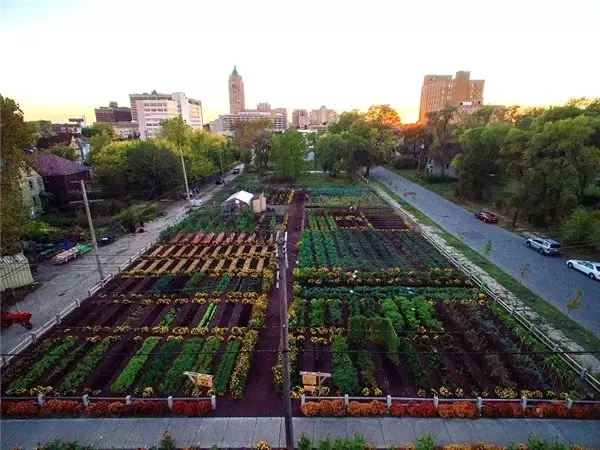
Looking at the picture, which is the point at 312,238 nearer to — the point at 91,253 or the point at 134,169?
the point at 91,253

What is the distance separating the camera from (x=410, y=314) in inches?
699

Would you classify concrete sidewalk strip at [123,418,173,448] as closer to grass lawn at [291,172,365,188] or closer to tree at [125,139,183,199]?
tree at [125,139,183,199]

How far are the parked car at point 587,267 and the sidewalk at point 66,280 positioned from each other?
32447 millimetres

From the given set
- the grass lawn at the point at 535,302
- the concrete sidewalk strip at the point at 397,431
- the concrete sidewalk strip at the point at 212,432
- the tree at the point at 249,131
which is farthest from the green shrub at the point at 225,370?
the tree at the point at 249,131

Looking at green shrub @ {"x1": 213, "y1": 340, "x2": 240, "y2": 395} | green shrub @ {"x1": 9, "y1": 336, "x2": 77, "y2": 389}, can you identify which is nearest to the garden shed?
green shrub @ {"x1": 9, "y1": 336, "x2": 77, "y2": 389}

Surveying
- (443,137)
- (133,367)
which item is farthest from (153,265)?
(443,137)

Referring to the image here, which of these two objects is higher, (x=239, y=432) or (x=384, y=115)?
(x=384, y=115)

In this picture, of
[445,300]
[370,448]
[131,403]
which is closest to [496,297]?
[445,300]

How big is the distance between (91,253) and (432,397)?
89.4ft

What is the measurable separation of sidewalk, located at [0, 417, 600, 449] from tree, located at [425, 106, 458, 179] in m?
46.9

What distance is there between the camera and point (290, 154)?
2238 inches

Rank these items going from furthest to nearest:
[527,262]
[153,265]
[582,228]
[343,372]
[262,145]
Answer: [262,145], [582,228], [527,262], [153,265], [343,372]

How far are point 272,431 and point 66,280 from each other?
754 inches

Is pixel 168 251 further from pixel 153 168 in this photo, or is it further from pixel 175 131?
pixel 175 131
